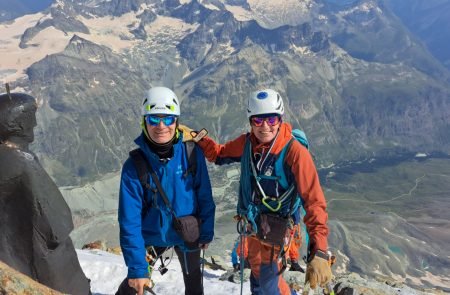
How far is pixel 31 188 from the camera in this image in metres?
8.35

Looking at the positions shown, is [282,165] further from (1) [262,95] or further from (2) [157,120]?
(2) [157,120]

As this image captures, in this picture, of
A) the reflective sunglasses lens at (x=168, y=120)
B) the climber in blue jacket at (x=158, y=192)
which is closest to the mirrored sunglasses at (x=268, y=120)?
the climber in blue jacket at (x=158, y=192)

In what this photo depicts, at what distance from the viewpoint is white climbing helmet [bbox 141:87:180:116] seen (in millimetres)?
9391

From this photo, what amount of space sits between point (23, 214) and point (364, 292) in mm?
12497

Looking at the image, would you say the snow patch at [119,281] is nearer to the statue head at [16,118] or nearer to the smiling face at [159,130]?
the smiling face at [159,130]

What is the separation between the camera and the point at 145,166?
944 cm

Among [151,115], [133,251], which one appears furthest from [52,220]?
[151,115]

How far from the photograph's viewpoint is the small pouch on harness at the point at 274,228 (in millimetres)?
10414

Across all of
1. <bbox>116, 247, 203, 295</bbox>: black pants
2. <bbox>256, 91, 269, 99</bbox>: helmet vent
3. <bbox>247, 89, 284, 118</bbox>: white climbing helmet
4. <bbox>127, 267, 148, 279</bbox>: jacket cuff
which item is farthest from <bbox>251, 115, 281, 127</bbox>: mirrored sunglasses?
<bbox>127, 267, 148, 279</bbox>: jacket cuff

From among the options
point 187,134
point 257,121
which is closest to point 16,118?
point 187,134

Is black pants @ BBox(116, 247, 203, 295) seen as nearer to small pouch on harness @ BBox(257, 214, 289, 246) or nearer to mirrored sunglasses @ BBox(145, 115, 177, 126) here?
small pouch on harness @ BBox(257, 214, 289, 246)

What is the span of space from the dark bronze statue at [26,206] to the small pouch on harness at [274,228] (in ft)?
15.4

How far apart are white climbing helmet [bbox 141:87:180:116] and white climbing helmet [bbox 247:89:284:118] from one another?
6.05 ft

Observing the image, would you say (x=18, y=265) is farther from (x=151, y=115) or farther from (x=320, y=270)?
(x=320, y=270)
